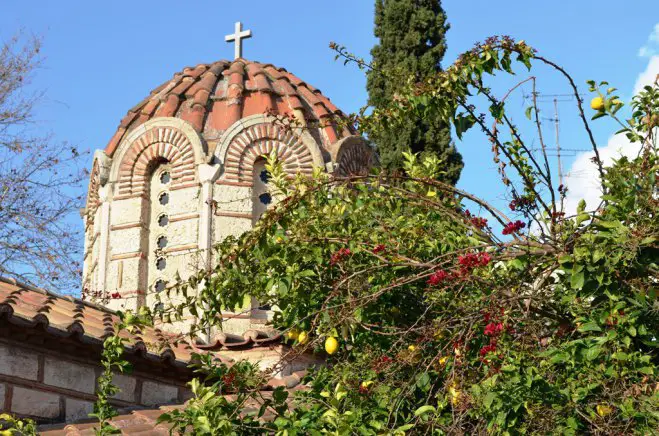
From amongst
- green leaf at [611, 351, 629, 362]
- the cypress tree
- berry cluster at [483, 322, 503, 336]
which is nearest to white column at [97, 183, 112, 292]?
the cypress tree

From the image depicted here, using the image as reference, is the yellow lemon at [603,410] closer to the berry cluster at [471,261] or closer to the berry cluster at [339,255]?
the berry cluster at [471,261]

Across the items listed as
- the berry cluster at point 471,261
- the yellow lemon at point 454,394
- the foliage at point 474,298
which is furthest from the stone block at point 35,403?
the berry cluster at point 471,261

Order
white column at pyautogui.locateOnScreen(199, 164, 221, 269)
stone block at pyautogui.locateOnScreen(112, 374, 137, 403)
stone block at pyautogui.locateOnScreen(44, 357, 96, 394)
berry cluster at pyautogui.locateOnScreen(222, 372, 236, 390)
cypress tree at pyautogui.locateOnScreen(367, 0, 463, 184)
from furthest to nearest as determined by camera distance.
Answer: cypress tree at pyautogui.locateOnScreen(367, 0, 463, 184)
white column at pyautogui.locateOnScreen(199, 164, 221, 269)
stone block at pyautogui.locateOnScreen(112, 374, 137, 403)
stone block at pyautogui.locateOnScreen(44, 357, 96, 394)
berry cluster at pyautogui.locateOnScreen(222, 372, 236, 390)

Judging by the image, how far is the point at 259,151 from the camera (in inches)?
464

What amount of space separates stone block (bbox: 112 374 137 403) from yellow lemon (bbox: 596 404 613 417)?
13.8 ft

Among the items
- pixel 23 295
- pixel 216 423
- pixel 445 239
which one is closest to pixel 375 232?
pixel 445 239

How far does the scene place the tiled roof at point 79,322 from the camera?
6.70m

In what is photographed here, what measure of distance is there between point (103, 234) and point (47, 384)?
4.92 meters

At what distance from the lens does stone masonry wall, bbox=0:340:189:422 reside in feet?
22.2

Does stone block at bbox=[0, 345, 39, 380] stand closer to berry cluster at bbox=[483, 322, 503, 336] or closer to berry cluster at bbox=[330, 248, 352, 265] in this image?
berry cluster at bbox=[330, 248, 352, 265]

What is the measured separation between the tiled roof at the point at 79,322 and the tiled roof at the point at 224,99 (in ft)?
10.7

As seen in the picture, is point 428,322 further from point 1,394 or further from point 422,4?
point 422,4

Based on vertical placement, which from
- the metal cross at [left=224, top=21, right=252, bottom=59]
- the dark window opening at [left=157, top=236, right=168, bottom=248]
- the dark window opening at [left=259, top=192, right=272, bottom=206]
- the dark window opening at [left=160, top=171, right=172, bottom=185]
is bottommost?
the dark window opening at [left=157, top=236, right=168, bottom=248]

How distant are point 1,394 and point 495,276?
3.38 metres
